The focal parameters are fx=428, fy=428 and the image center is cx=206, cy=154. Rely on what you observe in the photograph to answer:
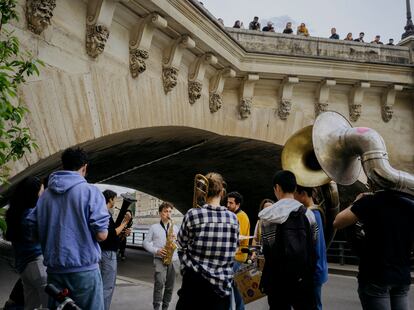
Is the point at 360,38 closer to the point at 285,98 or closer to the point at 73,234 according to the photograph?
the point at 285,98

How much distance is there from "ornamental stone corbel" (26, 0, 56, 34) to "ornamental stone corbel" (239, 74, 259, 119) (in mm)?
5073

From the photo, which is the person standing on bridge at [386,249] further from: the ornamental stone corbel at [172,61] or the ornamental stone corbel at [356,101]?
the ornamental stone corbel at [356,101]

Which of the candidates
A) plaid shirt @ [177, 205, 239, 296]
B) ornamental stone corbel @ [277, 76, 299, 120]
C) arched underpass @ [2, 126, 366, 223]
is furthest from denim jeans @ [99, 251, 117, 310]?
ornamental stone corbel @ [277, 76, 299, 120]

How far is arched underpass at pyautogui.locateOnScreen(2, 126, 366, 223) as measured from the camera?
8.21m

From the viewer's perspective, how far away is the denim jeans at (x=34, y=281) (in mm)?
3518

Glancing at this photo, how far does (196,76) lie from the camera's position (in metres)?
7.78

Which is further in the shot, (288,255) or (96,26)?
(96,26)

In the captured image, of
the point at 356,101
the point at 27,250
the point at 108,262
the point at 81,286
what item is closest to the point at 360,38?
the point at 356,101

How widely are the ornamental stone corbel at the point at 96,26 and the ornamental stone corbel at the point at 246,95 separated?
4.12 m

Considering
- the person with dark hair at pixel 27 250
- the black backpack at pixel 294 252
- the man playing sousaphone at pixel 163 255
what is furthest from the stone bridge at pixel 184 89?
the black backpack at pixel 294 252

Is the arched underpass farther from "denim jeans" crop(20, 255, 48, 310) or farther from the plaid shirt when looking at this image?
the plaid shirt

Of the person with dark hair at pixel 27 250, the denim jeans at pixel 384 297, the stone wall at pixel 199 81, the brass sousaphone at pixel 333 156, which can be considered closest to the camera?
the denim jeans at pixel 384 297

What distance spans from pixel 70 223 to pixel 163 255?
9.73 ft

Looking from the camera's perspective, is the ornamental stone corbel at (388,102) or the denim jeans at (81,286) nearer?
the denim jeans at (81,286)
